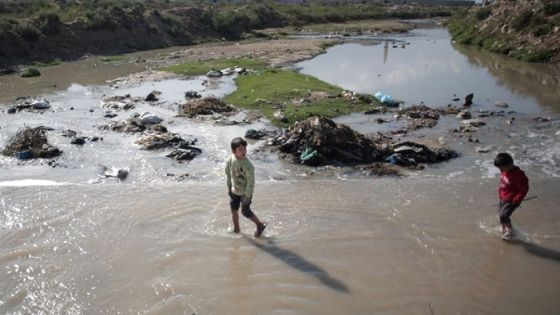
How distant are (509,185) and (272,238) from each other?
390cm

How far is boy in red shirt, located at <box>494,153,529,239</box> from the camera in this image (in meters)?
7.29

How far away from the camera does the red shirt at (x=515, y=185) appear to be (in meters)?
7.35

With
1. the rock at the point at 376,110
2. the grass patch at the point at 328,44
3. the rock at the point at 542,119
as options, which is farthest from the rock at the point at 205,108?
the grass patch at the point at 328,44

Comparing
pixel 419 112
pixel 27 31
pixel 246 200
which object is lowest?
pixel 419 112

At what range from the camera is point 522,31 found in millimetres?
35219

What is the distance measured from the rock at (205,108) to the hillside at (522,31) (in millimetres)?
23575

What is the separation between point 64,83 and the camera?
24.3 metres

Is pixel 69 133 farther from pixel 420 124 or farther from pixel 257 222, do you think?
pixel 420 124

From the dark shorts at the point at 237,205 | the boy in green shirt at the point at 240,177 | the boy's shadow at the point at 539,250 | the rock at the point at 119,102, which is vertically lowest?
the boy's shadow at the point at 539,250

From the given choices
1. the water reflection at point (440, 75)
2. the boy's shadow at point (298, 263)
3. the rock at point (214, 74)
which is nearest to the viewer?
A: the boy's shadow at point (298, 263)

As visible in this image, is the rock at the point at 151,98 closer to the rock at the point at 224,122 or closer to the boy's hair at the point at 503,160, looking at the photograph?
the rock at the point at 224,122

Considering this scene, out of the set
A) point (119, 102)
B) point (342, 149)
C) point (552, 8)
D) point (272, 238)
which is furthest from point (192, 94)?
point (552, 8)

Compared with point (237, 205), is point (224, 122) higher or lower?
lower

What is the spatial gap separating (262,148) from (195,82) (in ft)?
40.7
